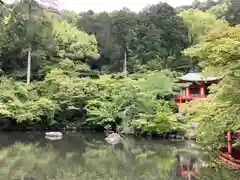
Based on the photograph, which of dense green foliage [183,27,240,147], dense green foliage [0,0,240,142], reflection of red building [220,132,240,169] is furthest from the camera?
reflection of red building [220,132,240,169]

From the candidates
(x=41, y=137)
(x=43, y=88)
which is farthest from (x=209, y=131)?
(x=43, y=88)

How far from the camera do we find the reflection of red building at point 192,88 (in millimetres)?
21969

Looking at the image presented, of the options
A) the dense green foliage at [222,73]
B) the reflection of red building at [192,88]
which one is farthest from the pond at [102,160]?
the reflection of red building at [192,88]

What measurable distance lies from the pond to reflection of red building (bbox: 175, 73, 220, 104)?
16.4ft

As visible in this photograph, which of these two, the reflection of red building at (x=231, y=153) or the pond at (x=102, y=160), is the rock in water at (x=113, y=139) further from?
the reflection of red building at (x=231, y=153)

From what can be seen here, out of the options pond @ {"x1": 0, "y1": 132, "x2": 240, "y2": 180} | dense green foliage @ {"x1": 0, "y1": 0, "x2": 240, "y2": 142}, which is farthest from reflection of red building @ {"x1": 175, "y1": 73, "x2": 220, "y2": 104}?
pond @ {"x1": 0, "y1": 132, "x2": 240, "y2": 180}

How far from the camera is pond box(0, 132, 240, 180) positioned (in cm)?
1013

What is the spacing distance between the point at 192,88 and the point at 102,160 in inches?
452

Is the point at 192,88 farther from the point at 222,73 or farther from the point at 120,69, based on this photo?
the point at 222,73

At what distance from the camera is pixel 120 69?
28.3 m

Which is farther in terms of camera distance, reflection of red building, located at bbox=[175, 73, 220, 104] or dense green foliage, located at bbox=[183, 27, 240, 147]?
reflection of red building, located at bbox=[175, 73, 220, 104]

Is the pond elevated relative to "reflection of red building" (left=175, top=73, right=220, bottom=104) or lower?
lower

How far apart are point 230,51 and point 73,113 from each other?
1615 cm

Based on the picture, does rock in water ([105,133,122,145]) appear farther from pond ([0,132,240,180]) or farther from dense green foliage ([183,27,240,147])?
dense green foliage ([183,27,240,147])
